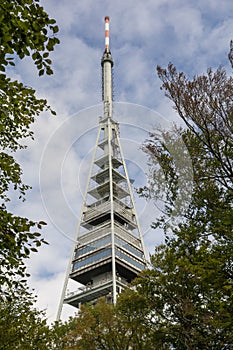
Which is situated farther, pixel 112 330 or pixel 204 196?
pixel 112 330

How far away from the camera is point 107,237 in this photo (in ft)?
281

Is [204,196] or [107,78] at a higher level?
[107,78]

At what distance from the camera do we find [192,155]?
17078 mm

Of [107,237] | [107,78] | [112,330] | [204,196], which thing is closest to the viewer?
[204,196]

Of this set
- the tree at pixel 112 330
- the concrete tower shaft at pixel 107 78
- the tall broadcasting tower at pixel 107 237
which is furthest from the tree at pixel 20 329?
the concrete tower shaft at pixel 107 78

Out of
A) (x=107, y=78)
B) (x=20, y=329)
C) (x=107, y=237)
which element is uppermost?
(x=107, y=78)

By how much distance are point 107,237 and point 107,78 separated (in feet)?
175

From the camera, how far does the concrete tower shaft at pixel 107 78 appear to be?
114219 millimetres

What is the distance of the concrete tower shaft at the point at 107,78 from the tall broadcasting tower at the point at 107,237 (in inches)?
184

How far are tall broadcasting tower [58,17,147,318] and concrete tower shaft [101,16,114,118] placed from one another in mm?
4678

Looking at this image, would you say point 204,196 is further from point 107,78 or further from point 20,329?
point 107,78

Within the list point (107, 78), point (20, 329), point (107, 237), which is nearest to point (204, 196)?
point (20, 329)

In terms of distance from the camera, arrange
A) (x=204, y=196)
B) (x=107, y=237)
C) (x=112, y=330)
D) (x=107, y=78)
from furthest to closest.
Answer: (x=107, y=78) < (x=107, y=237) < (x=112, y=330) < (x=204, y=196)

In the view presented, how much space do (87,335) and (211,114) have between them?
55.2ft
